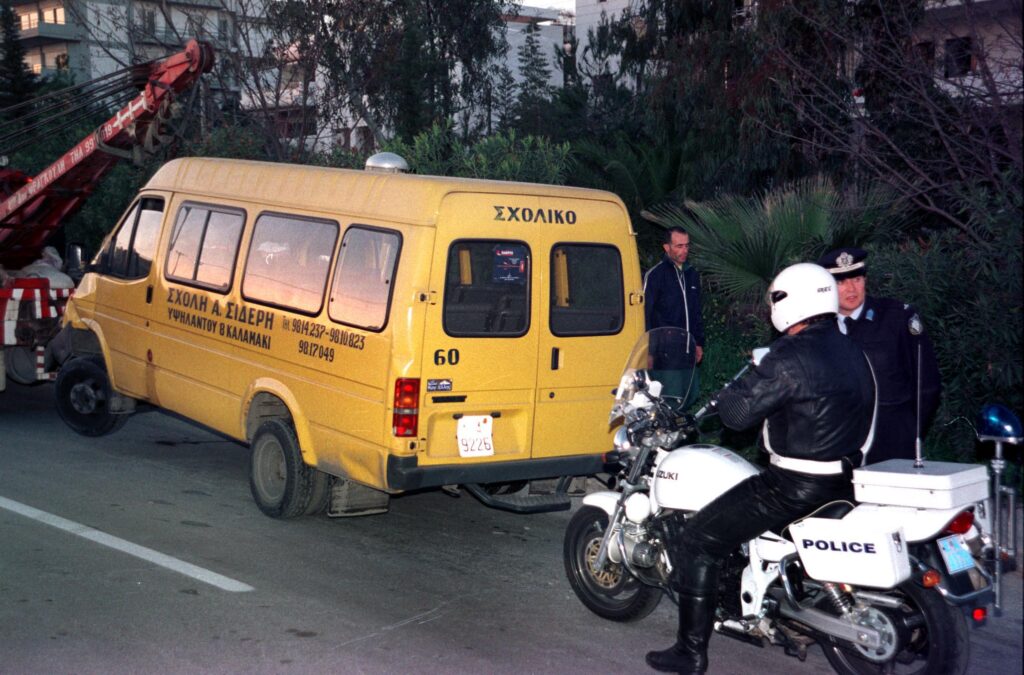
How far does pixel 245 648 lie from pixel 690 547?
2176mm

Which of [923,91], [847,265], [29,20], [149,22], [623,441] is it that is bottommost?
[623,441]

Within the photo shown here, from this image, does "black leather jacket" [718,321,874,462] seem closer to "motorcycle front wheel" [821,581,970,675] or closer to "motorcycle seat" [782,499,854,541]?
"motorcycle seat" [782,499,854,541]

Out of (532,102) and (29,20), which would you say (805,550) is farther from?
(29,20)

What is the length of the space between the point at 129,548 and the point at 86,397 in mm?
3641


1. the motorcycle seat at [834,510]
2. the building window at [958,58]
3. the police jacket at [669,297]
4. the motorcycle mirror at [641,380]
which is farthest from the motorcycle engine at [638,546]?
the building window at [958,58]

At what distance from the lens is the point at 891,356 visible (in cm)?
614

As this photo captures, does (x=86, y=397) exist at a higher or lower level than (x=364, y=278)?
lower

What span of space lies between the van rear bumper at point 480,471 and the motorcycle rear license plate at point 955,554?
2.20 m

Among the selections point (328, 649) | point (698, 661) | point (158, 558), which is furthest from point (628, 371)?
point (158, 558)

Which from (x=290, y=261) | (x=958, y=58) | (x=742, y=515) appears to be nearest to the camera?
(x=742, y=515)

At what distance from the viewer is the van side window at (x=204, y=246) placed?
8625 millimetres

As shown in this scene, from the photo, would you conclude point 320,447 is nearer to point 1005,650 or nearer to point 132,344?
point 132,344

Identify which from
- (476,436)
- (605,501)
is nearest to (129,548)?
(476,436)

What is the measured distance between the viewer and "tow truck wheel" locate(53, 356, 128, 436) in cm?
1038
